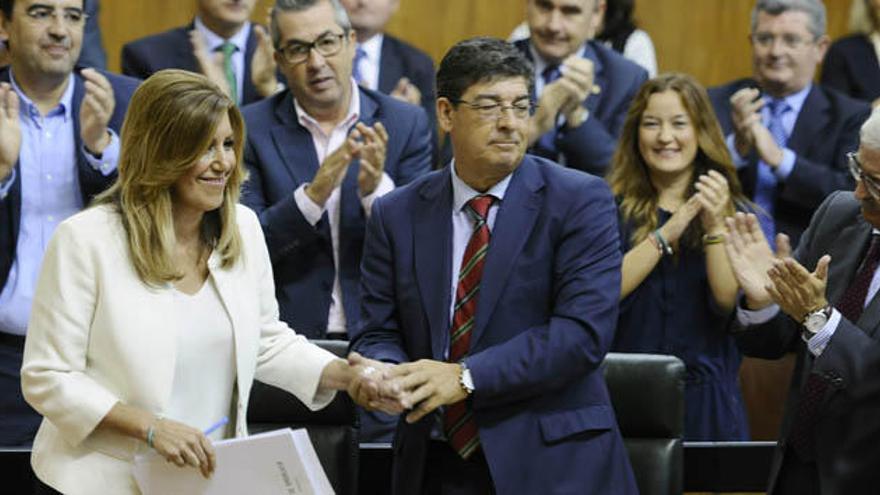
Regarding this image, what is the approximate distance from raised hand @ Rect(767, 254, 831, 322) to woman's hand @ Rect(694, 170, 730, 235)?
1.19 meters

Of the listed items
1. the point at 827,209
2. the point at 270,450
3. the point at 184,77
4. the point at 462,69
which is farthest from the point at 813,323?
the point at 184,77

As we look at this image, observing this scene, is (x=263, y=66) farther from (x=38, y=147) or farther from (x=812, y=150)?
(x=812, y=150)

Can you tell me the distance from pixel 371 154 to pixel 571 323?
125cm

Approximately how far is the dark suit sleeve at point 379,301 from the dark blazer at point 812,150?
6.44ft

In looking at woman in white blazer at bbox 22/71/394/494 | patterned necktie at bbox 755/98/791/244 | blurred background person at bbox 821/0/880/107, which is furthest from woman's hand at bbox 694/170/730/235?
woman in white blazer at bbox 22/71/394/494

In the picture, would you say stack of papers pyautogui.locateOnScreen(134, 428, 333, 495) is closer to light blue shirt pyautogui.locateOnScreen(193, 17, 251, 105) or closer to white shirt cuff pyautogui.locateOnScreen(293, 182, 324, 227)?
white shirt cuff pyautogui.locateOnScreen(293, 182, 324, 227)

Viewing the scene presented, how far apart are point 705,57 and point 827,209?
3.26m

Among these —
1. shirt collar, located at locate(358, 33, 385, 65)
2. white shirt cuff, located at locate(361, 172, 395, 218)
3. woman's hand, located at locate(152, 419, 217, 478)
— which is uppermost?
shirt collar, located at locate(358, 33, 385, 65)

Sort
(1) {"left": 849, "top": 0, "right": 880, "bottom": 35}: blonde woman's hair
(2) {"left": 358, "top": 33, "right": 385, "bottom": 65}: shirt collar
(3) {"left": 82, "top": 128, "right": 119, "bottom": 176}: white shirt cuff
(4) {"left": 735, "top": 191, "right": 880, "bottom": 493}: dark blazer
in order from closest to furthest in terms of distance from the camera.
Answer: (4) {"left": 735, "top": 191, "right": 880, "bottom": 493}: dark blazer < (3) {"left": 82, "top": 128, "right": 119, "bottom": 176}: white shirt cuff < (2) {"left": 358, "top": 33, "right": 385, "bottom": 65}: shirt collar < (1) {"left": 849, "top": 0, "right": 880, "bottom": 35}: blonde woman's hair

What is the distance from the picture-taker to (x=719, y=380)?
4379mm

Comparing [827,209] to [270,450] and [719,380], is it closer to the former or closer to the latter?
[719,380]

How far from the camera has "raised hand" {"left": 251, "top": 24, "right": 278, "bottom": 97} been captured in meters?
4.99

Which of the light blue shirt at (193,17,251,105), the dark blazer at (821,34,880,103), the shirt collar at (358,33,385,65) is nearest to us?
the light blue shirt at (193,17,251,105)

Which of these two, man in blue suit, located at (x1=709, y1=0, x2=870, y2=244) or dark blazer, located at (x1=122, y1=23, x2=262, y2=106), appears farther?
dark blazer, located at (x1=122, y1=23, x2=262, y2=106)
